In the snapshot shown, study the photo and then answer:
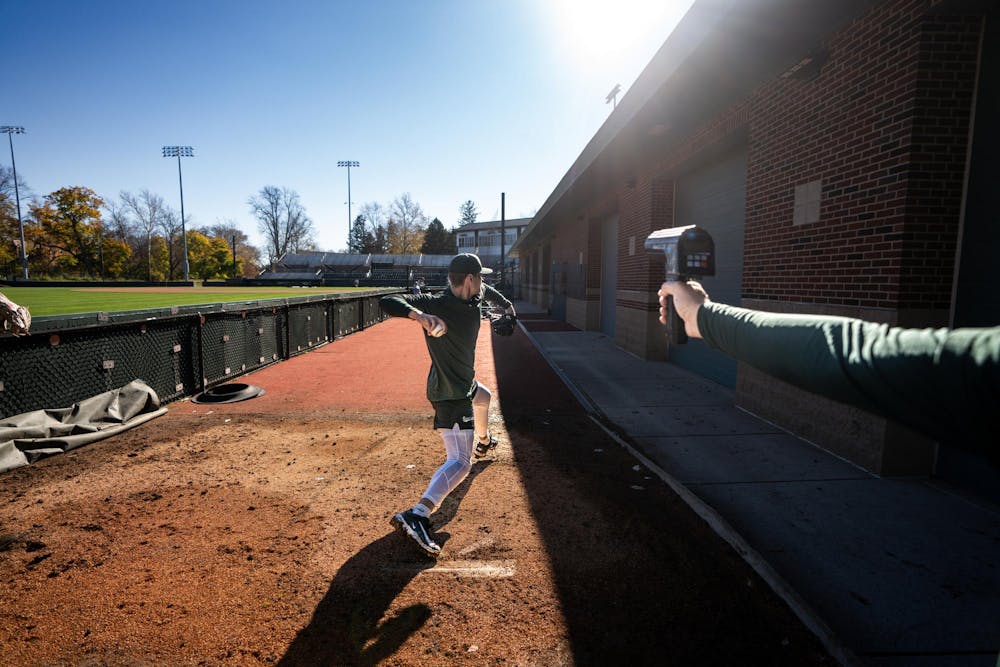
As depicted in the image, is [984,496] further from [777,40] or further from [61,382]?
[61,382]

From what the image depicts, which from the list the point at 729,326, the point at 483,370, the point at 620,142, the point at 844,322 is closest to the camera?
the point at 844,322

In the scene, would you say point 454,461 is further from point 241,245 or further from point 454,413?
point 241,245

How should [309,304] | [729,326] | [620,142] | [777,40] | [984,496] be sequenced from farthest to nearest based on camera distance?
[309,304], [620,142], [777,40], [984,496], [729,326]

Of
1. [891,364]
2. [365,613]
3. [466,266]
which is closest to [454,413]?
[466,266]

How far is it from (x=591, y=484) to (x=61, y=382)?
19.4 feet

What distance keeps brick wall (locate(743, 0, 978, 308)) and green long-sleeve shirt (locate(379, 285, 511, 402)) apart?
403cm

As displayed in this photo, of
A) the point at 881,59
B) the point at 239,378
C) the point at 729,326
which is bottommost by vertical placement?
the point at 239,378

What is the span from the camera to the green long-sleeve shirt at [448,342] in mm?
3373

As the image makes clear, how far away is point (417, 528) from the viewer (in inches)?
125

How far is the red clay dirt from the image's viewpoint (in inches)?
95.8

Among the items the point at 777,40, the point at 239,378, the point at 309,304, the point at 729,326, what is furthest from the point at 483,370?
the point at 729,326

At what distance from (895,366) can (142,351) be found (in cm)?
800

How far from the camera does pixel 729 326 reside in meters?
1.32

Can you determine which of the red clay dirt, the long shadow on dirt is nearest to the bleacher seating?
the red clay dirt
